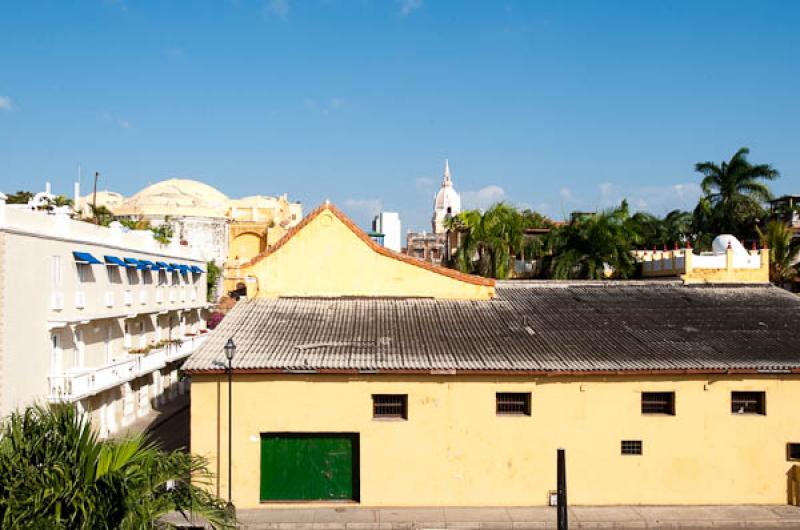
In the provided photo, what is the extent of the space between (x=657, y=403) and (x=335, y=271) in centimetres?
1066

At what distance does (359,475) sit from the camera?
1839 centimetres

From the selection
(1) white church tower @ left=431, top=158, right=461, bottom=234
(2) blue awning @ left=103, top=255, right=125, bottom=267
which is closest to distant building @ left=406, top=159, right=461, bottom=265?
(1) white church tower @ left=431, top=158, right=461, bottom=234

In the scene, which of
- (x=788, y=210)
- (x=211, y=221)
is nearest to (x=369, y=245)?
(x=211, y=221)

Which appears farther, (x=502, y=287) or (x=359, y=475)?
(x=502, y=287)

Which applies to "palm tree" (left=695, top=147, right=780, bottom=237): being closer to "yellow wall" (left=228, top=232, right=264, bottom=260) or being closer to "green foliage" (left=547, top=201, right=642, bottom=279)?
"green foliage" (left=547, top=201, right=642, bottom=279)

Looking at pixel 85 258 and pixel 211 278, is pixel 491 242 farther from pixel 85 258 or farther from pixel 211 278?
pixel 85 258

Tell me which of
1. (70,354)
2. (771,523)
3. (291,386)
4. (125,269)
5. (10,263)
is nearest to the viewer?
(771,523)

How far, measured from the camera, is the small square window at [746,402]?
19.2 metres

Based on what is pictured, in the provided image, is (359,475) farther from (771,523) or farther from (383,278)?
(771,523)

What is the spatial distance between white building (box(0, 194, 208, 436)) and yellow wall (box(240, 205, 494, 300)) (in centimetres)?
630

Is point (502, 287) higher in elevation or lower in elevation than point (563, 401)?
higher

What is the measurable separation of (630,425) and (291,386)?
876 centimetres

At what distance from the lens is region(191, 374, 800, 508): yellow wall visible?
722 inches

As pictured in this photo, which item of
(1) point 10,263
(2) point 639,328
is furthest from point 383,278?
(1) point 10,263
